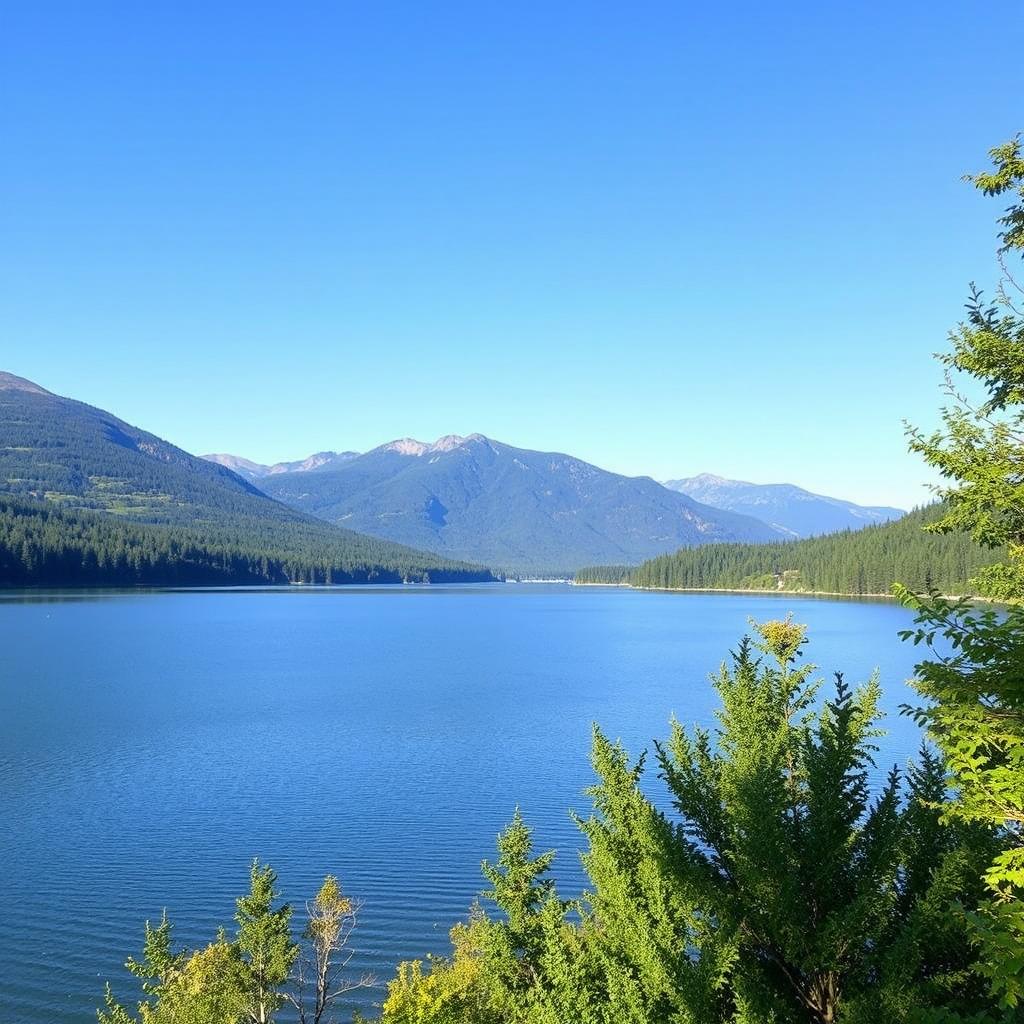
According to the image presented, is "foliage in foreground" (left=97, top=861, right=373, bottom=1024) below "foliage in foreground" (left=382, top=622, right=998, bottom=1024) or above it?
below

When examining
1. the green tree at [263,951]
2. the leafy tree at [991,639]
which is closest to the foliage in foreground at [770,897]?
the leafy tree at [991,639]

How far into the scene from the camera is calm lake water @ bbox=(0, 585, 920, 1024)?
30.9 meters

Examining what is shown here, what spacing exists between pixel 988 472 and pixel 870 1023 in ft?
26.6

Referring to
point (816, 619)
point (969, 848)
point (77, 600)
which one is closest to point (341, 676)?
point (969, 848)

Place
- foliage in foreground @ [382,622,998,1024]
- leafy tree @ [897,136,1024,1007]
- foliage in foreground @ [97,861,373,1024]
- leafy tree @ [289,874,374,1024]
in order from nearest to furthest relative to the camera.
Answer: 1. leafy tree @ [897,136,1024,1007]
2. foliage in foreground @ [382,622,998,1024]
3. foliage in foreground @ [97,861,373,1024]
4. leafy tree @ [289,874,374,1024]

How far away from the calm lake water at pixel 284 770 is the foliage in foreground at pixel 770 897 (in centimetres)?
1530

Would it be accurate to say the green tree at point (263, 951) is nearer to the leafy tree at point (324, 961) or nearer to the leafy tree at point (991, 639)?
the leafy tree at point (324, 961)

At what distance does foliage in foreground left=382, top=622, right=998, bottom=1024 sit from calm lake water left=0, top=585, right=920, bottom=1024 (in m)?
15.3

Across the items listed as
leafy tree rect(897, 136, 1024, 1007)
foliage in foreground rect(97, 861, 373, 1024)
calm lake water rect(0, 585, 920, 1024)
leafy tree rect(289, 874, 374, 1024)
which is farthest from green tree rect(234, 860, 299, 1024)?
leafy tree rect(897, 136, 1024, 1007)

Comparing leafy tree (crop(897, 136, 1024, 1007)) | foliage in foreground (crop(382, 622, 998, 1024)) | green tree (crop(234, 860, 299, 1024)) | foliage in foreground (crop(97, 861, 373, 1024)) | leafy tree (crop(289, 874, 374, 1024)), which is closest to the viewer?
leafy tree (crop(897, 136, 1024, 1007))

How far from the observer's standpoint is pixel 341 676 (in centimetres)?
9125

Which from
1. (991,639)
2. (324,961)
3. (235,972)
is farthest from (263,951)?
(991,639)

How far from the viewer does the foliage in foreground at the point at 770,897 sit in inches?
467

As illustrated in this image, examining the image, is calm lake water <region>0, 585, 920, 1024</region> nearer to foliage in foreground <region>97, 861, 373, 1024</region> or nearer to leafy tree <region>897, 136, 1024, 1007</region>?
foliage in foreground <region>97, 861, 373, 1024</region>
